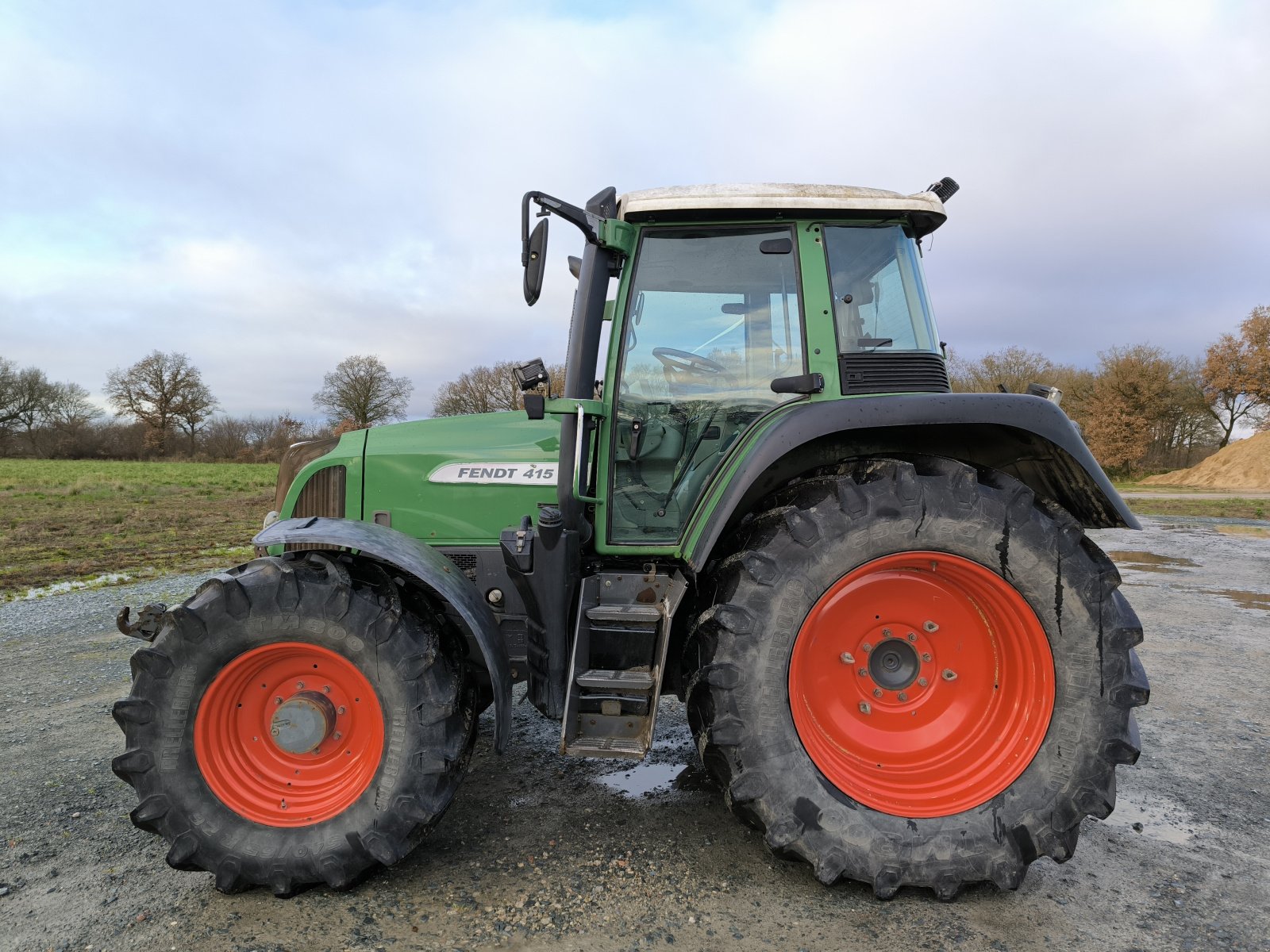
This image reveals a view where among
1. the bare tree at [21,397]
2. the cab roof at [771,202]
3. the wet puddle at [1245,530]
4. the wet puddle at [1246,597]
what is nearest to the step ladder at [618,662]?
the cab roof at [771,202]

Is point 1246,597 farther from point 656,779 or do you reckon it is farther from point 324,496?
point 324,496

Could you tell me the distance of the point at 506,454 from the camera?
3180 mm

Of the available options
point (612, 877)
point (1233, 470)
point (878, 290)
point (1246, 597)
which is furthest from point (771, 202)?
point (1233, 470)

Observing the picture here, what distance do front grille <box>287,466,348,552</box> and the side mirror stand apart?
1.28 metres

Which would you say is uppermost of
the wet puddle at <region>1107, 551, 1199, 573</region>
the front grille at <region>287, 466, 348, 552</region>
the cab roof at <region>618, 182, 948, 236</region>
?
the cab roof at <region>618, 182, 948, 236</region>

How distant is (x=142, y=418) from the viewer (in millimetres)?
44969

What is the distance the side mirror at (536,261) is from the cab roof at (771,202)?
42 cm

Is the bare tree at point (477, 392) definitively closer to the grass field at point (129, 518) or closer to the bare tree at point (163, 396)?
the grass field at point (129, 518)

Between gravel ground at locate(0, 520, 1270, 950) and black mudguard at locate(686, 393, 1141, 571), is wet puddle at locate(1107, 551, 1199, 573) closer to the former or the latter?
gravel ground at locate(0, 520, 1270, 950)

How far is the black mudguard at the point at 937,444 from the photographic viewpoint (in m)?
2.57

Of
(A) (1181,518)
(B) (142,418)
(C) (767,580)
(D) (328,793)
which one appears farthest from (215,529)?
(B) (142,418)

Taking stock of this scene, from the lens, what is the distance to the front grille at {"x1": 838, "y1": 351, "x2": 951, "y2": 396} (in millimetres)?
2791

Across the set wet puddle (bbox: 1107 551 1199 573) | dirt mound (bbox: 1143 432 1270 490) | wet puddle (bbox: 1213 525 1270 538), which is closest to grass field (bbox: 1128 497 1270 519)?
wet puddle (bbox: 1213 525 1270 538)

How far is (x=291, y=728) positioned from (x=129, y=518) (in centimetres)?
1331
